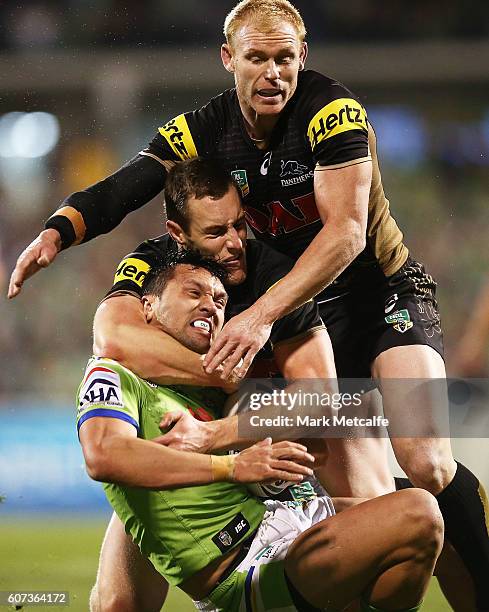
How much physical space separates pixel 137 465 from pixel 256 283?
702 millimetres

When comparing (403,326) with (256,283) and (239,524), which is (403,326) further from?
(239,524)

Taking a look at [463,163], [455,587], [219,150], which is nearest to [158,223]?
[463,163]

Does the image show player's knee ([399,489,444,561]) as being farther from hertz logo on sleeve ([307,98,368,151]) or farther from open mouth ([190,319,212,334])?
hertz logo on sleeve ([307,98,368,151])

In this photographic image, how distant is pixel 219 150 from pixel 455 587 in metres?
1.44

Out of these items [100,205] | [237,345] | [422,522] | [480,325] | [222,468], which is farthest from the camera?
[480,325]

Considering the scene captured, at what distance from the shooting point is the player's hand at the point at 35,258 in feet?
7.97

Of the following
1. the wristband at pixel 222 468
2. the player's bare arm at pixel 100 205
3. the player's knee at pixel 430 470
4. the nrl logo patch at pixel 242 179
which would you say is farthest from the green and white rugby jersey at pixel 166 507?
the nrl logo patch at pixel 242 179

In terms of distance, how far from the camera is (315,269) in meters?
2.36

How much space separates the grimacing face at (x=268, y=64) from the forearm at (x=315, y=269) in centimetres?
40

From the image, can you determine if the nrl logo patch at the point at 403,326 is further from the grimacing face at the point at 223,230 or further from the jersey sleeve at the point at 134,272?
the jersey sleeve at the point at 134,272

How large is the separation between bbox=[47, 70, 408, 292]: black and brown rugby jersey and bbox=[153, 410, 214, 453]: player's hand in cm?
64

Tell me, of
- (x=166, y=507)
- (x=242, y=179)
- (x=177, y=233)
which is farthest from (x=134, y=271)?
(x=166, y=507)

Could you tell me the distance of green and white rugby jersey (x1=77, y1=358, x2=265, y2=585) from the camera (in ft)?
6.95

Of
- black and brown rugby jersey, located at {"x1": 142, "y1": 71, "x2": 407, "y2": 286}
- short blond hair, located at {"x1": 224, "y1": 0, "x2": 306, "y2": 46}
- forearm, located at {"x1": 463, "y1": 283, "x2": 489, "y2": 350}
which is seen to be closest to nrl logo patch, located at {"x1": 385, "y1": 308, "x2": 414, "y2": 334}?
black and brown rugby jersey, located at {"x1": 142, "y1": 71, "x2": 407, "y2": 286}
